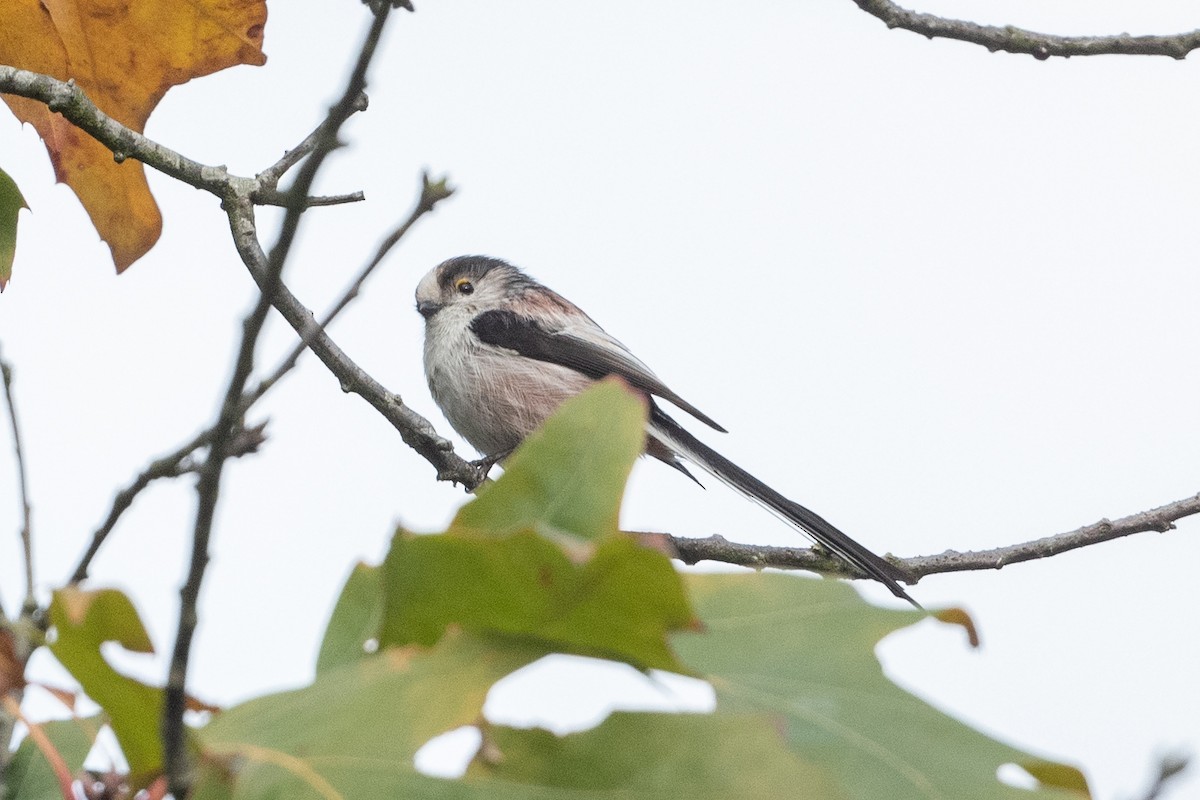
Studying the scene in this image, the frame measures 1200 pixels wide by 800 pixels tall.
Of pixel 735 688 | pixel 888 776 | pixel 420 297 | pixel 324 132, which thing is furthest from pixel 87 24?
pixel 420 297

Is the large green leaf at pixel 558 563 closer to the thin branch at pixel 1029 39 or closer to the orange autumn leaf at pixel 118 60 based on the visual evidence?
the orange autumn leaf at pixel 118 60

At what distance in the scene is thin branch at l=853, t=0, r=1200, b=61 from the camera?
3498 millimetres

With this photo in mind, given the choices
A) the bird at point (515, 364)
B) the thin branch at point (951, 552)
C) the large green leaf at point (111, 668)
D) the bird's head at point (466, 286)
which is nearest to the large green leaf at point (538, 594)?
the large green leaf at point (111, 668)

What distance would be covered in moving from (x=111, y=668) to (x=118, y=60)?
6.79 ft

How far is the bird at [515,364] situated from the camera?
17.7ft

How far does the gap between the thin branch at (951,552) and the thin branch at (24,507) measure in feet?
5.91

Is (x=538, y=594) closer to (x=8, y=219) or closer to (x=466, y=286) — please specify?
(x=8, y=219)

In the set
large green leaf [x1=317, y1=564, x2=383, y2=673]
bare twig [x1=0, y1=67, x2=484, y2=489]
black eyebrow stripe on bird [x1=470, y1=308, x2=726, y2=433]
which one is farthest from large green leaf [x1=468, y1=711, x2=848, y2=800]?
black eyebrow stripe on bird [x1=470, y1=308, x2=726, y2=433]

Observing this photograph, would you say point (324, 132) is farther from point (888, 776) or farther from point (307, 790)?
point (888, 776)

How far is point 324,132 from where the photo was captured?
46.3 inches

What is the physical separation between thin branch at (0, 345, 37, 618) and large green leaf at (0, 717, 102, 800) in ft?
0.52

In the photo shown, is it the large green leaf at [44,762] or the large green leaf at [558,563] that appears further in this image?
the large green leaf at [44,762]

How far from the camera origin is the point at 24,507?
1.83 metres

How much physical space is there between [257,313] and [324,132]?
7.2 inches
